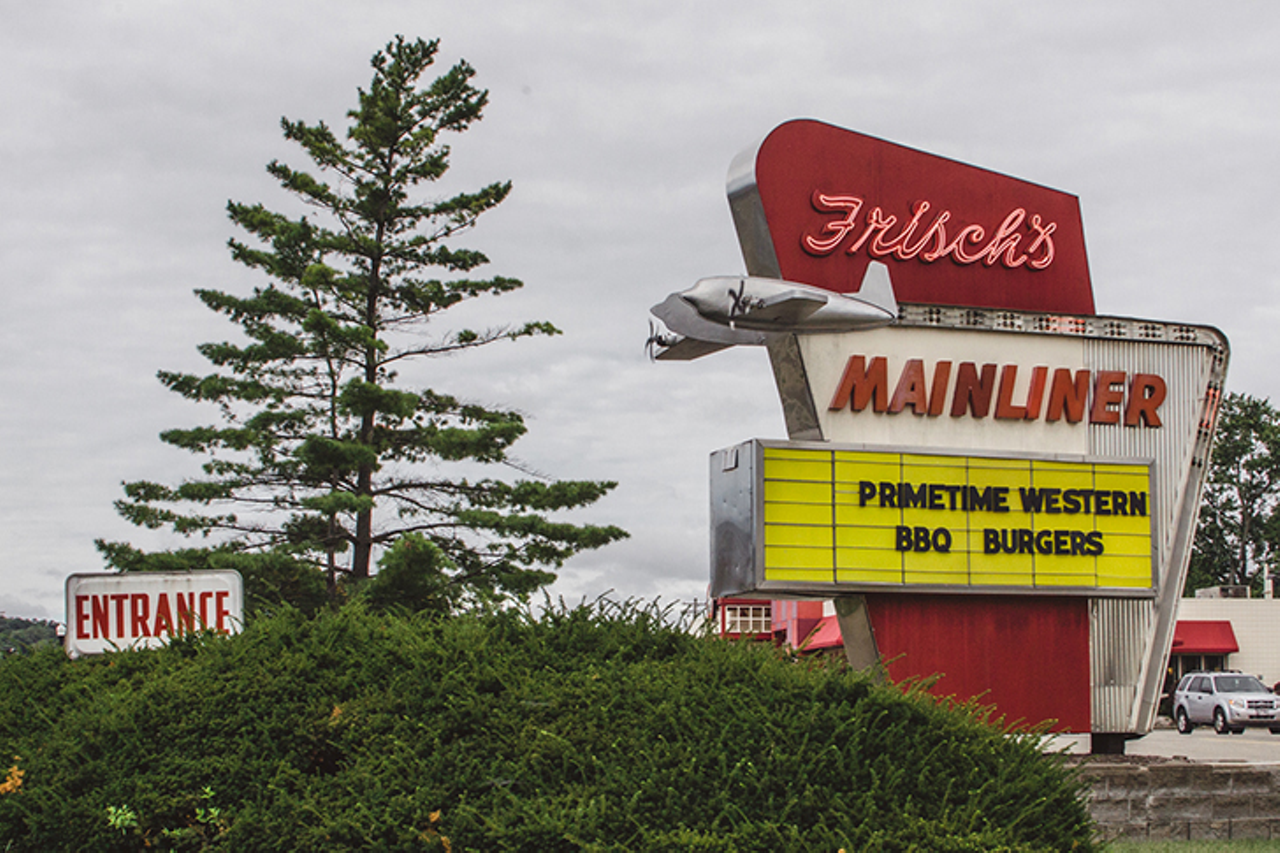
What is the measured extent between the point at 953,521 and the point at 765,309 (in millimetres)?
3075

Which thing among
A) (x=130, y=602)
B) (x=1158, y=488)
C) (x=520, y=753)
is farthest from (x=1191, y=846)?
(x=130, y=602)

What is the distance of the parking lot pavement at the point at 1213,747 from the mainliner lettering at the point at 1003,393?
845 centimetres

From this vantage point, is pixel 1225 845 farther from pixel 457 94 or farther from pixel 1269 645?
pixel 1269 645

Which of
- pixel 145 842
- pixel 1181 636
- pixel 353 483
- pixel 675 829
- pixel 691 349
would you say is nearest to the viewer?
pixel 675 829

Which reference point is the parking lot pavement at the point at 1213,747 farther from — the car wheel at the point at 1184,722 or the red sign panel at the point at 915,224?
the red sign panel at the point at 915,224

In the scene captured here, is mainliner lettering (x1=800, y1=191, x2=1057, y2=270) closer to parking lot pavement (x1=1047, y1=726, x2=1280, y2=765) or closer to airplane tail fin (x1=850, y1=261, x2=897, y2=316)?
airplane tail fin (x1=850, y1=261, x2=897, y2=316)

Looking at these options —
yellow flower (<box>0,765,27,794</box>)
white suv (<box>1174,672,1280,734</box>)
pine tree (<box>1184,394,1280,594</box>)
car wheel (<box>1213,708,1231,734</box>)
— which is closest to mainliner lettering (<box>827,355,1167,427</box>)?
yellow flower (<box>0,765,27,794</box>)

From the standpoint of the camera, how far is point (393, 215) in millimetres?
Result: 31047

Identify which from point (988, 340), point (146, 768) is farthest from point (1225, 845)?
point (146, 768)

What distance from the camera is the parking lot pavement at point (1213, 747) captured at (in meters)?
23.3

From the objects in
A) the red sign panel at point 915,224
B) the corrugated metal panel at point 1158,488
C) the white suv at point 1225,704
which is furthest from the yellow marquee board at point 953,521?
the white suv at point 1225,704

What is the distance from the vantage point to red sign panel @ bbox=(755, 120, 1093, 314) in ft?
42.3

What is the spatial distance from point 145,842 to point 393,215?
26.3m

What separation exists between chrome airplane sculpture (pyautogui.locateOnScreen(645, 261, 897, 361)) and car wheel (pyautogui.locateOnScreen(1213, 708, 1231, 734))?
25580mm
